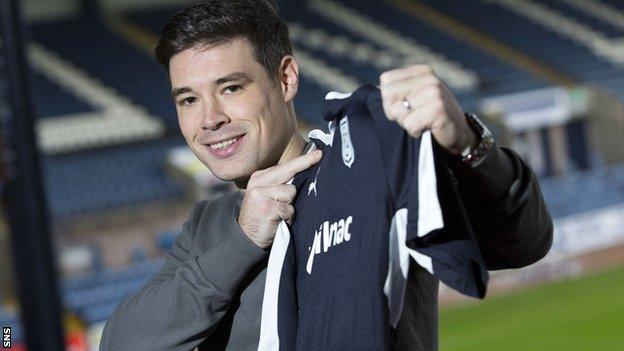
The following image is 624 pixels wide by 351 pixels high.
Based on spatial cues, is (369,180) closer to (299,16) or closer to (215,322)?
(215,322)

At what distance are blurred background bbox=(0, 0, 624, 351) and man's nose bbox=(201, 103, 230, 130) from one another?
545 centimetres

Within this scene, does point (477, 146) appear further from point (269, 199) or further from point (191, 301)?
point (191, 301)

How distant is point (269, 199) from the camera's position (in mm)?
1580

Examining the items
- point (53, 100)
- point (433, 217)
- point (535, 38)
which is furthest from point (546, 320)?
point (535, 38)

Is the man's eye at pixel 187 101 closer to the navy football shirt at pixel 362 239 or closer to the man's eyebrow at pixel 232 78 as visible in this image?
the man's eyebrow at pixel 232 78

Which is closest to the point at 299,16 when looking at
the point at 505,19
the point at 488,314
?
the point at 505,19

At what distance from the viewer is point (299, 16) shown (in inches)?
644

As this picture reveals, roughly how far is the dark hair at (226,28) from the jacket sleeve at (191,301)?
256 millimetres

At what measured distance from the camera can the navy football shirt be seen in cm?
134

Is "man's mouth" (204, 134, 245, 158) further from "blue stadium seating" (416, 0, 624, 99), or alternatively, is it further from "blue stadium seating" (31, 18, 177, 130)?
"blue stadium seating" (416, 0, 624, 99)

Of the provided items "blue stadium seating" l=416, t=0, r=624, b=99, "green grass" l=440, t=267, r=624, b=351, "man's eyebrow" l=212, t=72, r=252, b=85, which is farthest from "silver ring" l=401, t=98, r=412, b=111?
"blue stadium seating" l=416, t=0, r=624, b=99

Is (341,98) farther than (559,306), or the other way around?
(559,306)

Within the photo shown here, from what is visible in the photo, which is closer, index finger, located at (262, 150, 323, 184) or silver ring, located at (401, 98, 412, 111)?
silver ring, located at (401, 98, 412, 111)

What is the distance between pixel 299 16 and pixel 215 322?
15.0 metres
